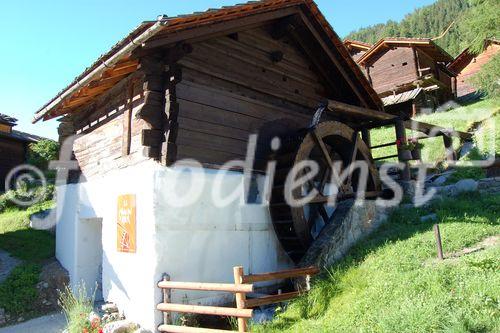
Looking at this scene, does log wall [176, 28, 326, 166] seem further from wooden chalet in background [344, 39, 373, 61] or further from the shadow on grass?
wooden chalet in background [344, 39, 373, 61]

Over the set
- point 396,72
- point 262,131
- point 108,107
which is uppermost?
point 396,72

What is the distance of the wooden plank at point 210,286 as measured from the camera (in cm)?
487

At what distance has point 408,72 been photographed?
24328 mm

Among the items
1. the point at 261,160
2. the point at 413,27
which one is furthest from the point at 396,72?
the point at 413,27

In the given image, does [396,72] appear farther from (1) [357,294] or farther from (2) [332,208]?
(1) [357,294]

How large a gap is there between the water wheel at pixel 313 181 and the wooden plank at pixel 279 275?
1.44m

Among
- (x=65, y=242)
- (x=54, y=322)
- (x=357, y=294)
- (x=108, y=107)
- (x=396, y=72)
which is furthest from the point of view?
(x=396, y=72)

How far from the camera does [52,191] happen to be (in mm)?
18266

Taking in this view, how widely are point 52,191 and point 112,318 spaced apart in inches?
529

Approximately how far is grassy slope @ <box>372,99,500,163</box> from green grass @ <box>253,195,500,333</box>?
8850 millimetres

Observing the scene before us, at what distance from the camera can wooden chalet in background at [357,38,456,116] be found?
23766 millimetres

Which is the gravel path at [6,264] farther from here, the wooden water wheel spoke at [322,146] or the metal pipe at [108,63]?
the wooden water wheel spoke at [322,146]

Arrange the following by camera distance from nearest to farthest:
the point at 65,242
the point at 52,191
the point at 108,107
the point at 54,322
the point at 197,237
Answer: the point at 197,237 → the point at 54,322 → the point at 108,107 → the point at 65,242 → the point at 52,191

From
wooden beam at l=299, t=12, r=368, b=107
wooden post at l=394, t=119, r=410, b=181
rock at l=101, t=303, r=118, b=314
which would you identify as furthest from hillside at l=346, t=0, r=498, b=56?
rock at l=101, t=303, r=118, b=314
